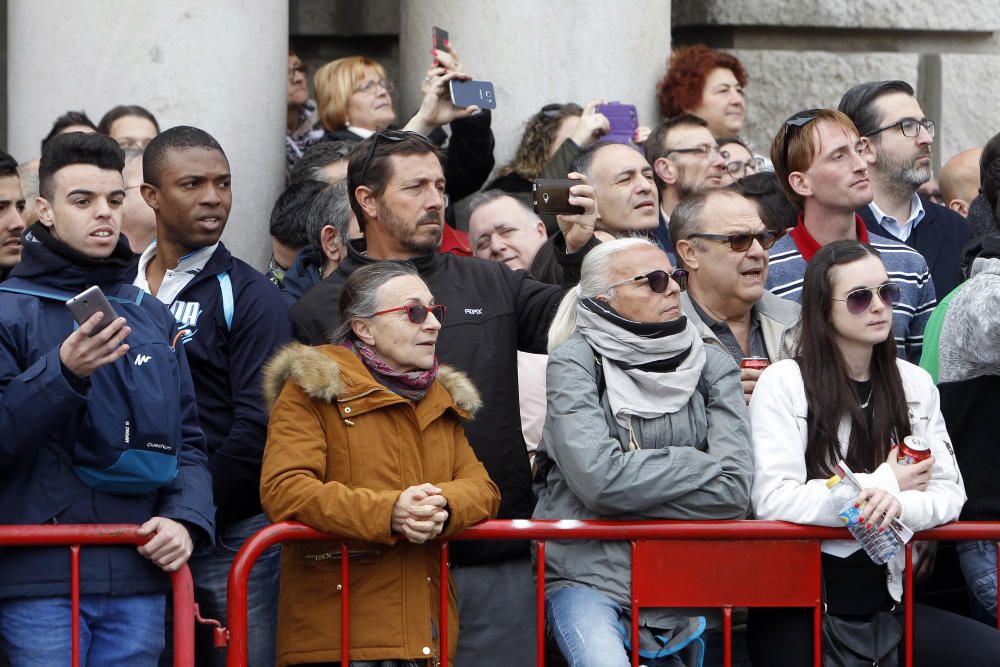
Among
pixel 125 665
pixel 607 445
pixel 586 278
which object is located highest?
pixel 586 278

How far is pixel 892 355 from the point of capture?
14.6ft

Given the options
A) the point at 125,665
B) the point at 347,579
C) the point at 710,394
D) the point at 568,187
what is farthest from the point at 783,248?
the point at 125,665

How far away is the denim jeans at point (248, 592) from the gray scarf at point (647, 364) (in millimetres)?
1117

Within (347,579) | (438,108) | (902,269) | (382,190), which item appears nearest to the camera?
(347,579)

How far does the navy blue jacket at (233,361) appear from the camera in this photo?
4.60 meters

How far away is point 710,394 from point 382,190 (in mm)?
1239

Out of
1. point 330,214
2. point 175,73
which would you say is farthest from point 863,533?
point 175,73

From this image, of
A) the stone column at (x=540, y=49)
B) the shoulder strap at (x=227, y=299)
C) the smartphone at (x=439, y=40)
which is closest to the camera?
the shoulder strap at (x=227, y=299)

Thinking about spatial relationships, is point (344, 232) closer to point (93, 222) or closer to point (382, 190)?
point (382, 190)

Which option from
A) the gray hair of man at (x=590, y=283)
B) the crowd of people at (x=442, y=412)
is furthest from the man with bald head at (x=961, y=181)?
the gray hair of man at (x=590, y=283)

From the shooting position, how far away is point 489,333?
474cm

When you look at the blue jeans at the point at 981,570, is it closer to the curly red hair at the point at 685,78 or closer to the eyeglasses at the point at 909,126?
the eyeglasses at the point at 909,126

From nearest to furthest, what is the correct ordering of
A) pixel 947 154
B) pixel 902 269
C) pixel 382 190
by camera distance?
pixel 382 190
pixel 902 269
pixel 947 154

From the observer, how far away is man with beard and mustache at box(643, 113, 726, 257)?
21.0 ft
